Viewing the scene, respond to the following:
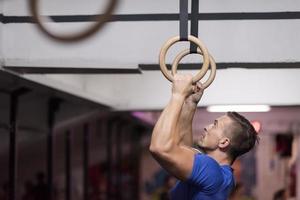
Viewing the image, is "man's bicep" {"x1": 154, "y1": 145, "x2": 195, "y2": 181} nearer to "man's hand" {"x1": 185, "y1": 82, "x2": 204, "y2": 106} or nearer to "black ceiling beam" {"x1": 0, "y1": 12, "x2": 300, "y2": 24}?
"man's hand" {"x1": 185, "y1": 82, "x2": 204, "y2": 106}

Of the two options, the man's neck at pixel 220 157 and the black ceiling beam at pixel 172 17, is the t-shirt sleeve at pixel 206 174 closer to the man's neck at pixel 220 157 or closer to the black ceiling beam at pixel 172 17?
the man's neck at pixel 220 157

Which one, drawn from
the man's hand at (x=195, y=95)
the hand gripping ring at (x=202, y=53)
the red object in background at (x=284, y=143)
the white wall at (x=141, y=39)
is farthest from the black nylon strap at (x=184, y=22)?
the red object in background at (x=284, y=143)

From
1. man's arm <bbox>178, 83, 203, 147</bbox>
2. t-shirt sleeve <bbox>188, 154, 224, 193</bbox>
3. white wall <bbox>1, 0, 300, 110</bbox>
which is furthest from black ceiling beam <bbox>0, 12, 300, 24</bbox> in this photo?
t-shirt sleeve <bbox>188, 154, 224, 193</bbox>

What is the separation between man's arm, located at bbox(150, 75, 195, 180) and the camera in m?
1.60

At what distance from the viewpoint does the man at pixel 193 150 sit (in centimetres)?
162

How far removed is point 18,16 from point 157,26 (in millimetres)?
536

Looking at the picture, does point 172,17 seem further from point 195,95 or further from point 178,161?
point 178,161

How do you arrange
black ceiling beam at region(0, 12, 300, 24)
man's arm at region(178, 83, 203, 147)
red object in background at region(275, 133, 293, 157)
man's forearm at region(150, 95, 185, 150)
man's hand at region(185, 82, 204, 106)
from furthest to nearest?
red object in background at region(275, 133, 293, 157) < black ceiling beam at region(0, 12, 300, 24) < man's arm at region(178, 83, 203, 147) < man's hand at region(185, 82, 204, 106) < man's forearm at region(150, 95, 185, 150)

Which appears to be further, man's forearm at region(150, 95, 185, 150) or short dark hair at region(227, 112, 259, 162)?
short dark hair at region(227, 112, 259, 162)

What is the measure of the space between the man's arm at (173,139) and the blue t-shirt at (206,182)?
0.09ft

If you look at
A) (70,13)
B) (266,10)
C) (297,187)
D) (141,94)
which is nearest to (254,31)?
(266,10)

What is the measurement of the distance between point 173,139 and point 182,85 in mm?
147

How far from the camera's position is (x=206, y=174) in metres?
1.69

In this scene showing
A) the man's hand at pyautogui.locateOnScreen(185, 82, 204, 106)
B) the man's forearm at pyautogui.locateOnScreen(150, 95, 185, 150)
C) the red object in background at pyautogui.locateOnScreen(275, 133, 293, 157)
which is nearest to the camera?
the man's forearm at pyautogui.locateOnScreen(150, 95, 185, 150)
